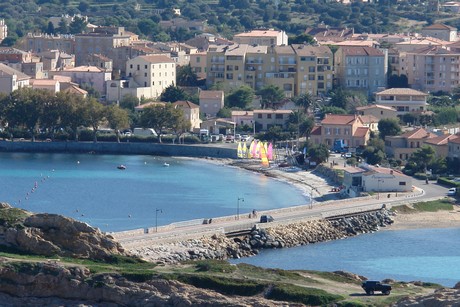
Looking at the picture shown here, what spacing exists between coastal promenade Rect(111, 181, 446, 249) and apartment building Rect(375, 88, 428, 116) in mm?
17140

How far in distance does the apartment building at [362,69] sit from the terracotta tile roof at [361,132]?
14221mm

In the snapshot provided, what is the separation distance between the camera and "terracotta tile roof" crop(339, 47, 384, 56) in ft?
297

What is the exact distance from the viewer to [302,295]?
3859 cm

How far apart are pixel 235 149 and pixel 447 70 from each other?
17736 mm

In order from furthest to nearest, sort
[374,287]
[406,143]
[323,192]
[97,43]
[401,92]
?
[97,43], [401,92], [406,143], [323,192], [374,287]

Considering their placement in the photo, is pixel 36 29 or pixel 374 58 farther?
pixel 36 29

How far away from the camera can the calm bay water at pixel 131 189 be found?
58.9m

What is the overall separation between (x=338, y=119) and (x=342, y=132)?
2.55 feet

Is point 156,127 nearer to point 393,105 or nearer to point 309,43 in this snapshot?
point 393,105

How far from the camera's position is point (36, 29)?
4520 inches

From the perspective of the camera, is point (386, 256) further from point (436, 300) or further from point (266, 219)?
point (436, 300)

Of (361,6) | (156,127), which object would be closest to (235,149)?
(156,127)

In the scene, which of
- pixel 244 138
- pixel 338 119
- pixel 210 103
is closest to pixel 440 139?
pixel 338 119

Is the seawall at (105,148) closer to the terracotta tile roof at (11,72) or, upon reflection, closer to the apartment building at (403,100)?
the terracotta tile roof at (11,72)
